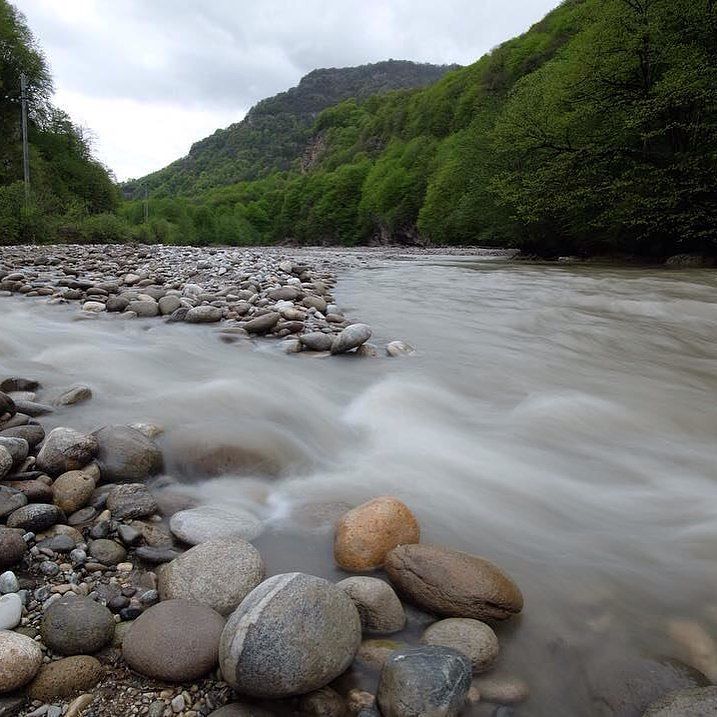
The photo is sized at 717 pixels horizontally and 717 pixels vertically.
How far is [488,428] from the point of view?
3.43 meters

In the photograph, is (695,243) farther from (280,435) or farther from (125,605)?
(125,605)

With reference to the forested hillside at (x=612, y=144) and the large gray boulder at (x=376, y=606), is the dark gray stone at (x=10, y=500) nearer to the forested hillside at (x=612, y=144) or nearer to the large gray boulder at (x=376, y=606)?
the large gray boulder at (x=376, y=606)

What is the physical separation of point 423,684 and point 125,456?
1.74 m

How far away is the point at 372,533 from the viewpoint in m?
2.02

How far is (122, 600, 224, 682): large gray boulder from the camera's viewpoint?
1422mm

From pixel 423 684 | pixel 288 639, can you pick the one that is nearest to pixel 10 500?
pixel 288 639

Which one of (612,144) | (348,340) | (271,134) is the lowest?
(348,340)

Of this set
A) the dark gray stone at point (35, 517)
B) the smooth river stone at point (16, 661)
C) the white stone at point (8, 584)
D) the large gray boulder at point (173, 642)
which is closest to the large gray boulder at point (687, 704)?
the large gray boulder at point (173, 642)

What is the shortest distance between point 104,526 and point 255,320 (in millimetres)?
3702

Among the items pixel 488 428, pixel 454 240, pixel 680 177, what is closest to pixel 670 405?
pixel 488 428

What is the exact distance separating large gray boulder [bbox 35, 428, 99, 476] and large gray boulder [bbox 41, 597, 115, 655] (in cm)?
93

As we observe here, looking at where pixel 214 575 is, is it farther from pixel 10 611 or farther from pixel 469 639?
pixel 469 639

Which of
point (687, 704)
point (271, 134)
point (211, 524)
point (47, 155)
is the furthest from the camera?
point (271, 134)

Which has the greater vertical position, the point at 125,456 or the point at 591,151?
the point at 591,151
